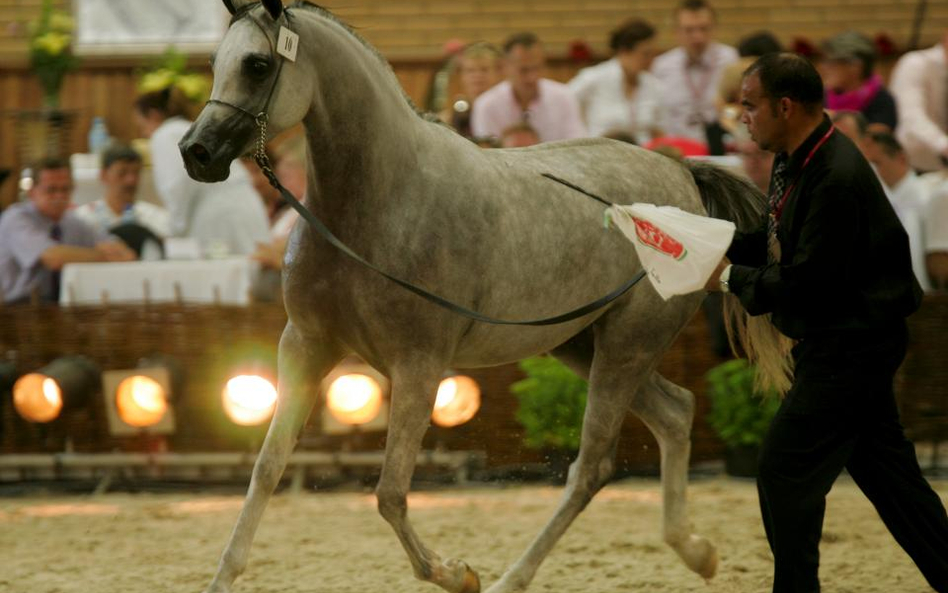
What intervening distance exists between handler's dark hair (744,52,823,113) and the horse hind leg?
165cm

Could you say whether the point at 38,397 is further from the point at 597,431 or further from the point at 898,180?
the point at 898,180

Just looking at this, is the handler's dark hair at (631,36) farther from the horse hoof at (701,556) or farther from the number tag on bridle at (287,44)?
the number tag on bridle at (287,44)

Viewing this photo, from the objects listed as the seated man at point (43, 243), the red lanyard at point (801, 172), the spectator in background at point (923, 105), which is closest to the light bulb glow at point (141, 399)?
the seated man at point (43, 243)

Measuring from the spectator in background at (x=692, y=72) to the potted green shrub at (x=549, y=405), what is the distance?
2.90 m

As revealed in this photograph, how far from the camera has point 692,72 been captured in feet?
32.4

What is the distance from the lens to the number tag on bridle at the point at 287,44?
4188 millimetres

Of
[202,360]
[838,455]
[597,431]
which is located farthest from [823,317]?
[202,360]

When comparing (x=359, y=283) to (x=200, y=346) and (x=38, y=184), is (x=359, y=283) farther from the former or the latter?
(x=38, y=184)

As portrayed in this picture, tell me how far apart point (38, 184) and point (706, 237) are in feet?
16.8

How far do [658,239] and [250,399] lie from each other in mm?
3471

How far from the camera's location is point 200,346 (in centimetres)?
749

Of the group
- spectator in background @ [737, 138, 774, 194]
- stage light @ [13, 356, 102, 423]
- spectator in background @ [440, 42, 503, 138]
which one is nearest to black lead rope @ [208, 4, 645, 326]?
spectator in background @ [737, 138, 774, 194]

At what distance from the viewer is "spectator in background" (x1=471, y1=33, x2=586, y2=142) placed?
915 centimetres

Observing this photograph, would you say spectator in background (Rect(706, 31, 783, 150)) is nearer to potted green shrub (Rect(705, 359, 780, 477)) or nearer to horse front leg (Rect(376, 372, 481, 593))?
potted green shrub (Rect(705, 359, 780, 477))
